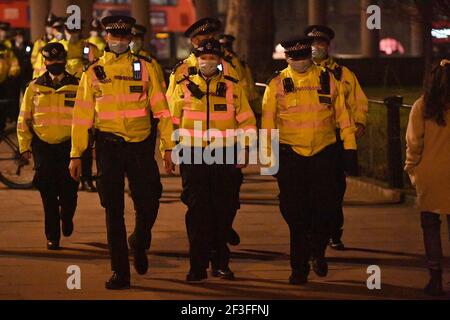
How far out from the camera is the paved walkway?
978 centimetres

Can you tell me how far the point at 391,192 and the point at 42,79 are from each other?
14.2ft

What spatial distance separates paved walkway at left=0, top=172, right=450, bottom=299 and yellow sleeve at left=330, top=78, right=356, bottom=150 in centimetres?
101

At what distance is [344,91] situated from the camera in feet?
36.3

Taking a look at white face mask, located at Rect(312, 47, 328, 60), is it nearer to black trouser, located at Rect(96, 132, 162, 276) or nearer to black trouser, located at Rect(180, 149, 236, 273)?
black trouser, located at Rect(180, 149, 236, 273)

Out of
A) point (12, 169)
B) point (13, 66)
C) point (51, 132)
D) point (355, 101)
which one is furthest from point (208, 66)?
point (13, 66)

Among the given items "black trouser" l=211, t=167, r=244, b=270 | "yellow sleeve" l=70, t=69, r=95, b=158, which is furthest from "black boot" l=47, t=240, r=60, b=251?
"yellow sleeve" l=70, t=69, r=95, b=158

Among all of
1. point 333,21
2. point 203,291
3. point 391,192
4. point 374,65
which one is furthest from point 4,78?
point 333,21

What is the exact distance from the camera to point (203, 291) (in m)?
9.84

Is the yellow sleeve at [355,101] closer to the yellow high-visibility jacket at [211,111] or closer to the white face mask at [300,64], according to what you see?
the white face mask at [300,64]

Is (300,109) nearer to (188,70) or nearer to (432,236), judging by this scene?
(188,70)

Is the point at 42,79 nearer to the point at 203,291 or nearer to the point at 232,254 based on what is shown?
the point at 232,254

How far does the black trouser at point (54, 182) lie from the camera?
11.9 metres

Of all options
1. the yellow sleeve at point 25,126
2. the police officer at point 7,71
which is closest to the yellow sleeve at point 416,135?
the yellow sleeve at point 25,126

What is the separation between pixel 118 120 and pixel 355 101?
2.31m
